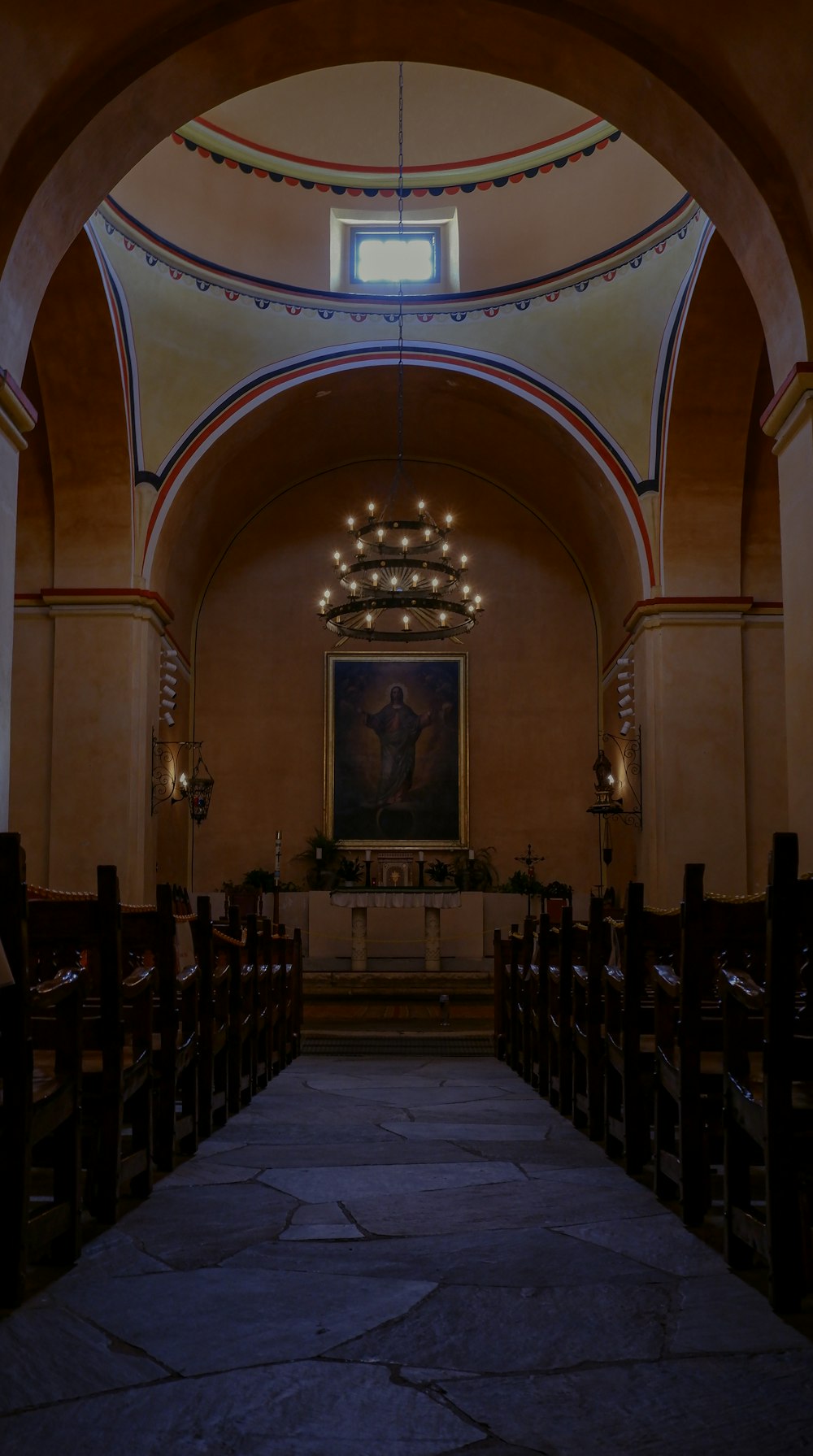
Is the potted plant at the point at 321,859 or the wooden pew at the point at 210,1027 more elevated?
the potted plant at the point at 321,859

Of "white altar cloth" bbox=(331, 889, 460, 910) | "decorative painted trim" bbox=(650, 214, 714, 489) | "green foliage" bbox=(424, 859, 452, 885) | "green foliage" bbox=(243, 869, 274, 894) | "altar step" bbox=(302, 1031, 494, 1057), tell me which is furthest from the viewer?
"green foliage" bbox=(424, 859, 452, 885)

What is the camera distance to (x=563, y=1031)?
567 cm

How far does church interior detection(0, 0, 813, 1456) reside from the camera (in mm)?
2625

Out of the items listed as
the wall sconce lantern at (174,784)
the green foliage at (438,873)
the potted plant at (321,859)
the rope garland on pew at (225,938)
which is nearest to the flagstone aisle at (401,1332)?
the rope garland on pew at (225,938)

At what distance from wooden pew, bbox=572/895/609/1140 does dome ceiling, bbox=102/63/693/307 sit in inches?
370

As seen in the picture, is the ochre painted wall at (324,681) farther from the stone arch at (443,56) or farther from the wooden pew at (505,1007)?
the stone arch at (443,56)

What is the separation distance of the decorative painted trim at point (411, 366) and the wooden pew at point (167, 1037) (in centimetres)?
871

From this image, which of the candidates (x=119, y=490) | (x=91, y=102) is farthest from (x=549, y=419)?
(x=91, y=102)

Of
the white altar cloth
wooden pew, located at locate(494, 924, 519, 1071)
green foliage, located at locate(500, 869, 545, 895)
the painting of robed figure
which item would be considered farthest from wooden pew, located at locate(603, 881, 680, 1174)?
the painting of robed figure

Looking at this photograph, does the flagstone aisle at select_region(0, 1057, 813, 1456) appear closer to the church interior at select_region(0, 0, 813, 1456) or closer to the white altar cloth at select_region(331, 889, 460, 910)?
the church interior at select_region(0, 0, 813, 1456)

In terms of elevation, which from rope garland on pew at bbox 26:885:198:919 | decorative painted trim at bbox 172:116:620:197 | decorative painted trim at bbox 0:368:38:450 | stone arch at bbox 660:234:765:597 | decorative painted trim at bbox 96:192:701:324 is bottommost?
rope garland on pew at bbox 26:885:198:919

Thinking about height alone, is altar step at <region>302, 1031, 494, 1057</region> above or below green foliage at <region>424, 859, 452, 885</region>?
below

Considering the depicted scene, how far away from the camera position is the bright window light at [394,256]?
14234mm

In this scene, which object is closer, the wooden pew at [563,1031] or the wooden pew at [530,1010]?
the wooden pew at [563,1031]
